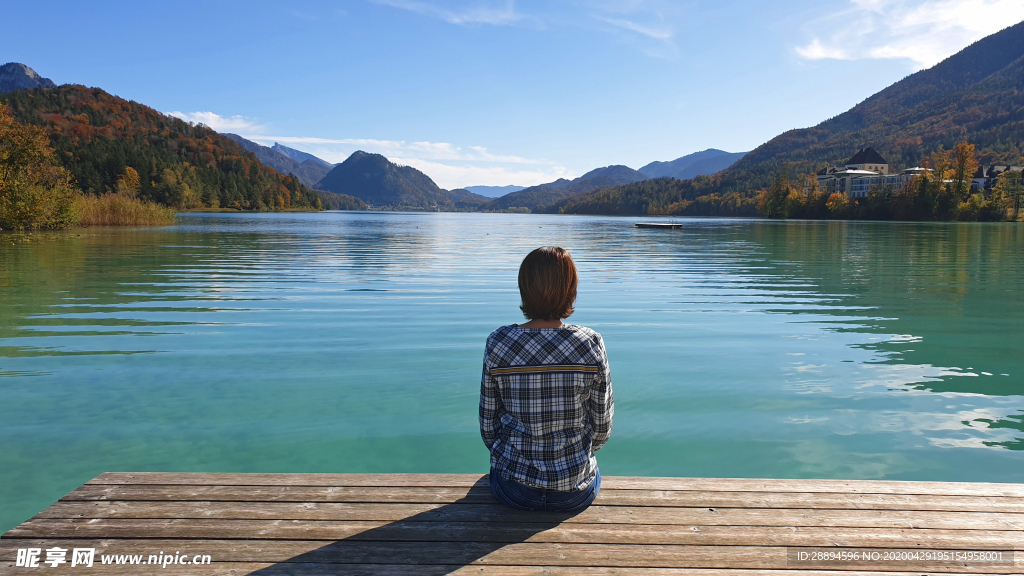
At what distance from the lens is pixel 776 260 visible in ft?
101

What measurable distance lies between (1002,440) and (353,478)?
24.0 feet

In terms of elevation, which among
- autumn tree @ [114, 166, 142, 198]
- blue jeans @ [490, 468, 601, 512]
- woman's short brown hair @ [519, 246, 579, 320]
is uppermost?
autumn tree @ [114, 166, 142, 198]

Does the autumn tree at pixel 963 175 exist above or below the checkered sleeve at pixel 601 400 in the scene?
above

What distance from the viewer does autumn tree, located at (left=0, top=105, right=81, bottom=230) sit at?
33.6m

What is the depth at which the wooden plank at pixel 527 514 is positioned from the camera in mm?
3555

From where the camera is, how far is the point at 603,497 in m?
3.82

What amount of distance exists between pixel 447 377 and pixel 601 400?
6.20 meters

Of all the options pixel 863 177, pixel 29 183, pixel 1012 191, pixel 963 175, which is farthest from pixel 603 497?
pixel 863 177

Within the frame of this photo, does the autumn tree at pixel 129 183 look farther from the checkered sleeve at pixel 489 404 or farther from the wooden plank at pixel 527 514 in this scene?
the checkered sleeve at pixel 489 404

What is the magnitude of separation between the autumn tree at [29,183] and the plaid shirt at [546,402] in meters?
40.6

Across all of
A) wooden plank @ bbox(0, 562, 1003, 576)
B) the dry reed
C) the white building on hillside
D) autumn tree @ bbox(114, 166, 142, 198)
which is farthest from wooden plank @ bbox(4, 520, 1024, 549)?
the white building on hillside

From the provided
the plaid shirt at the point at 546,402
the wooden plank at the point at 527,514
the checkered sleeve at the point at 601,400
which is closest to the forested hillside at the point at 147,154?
the wooden plank at the point at 527,514

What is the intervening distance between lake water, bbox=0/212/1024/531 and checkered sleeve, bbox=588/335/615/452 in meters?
3.07

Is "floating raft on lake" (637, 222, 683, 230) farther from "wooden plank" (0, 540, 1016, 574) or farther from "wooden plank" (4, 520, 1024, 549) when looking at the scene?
"wooden plank" (0, 540, 1016, 574)
